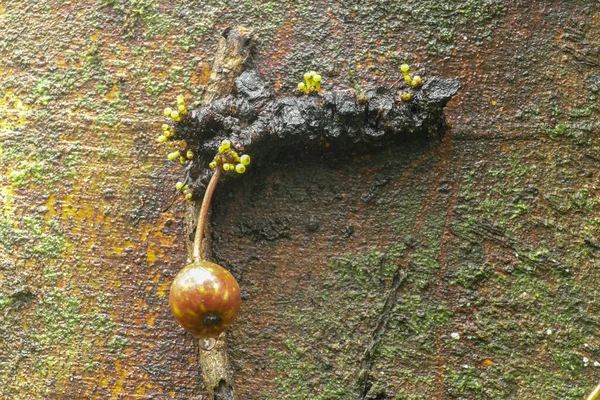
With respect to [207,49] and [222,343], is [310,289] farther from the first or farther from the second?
[207,49]

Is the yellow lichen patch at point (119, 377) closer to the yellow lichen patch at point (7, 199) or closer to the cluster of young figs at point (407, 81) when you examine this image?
the yellow lichen patch at point (7, 199)

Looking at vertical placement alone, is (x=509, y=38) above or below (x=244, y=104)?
above

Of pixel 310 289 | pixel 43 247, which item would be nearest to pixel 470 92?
pixel 310 289

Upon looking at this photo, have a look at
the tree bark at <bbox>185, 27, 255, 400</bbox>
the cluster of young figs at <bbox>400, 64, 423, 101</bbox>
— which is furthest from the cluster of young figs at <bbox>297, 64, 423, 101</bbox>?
the tree bark at <bbox>185, 27, 255, 400</bbox>

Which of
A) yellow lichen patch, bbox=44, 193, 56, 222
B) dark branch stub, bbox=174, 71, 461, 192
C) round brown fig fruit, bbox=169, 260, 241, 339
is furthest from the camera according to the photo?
yellow lichen patch, bbox=44, 193, 56, 222

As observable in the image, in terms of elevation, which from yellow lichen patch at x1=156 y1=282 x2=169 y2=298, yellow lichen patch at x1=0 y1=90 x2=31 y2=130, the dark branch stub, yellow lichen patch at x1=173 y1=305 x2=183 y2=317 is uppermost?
the dark branch stub

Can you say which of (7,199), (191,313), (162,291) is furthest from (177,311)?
(7,199)

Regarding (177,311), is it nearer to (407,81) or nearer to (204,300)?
(204,300)

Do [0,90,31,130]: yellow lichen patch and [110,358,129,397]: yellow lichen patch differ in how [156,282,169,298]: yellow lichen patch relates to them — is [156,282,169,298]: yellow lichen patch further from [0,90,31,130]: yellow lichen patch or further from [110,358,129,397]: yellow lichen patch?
[0,90,31,130]: yellow lichen patch
